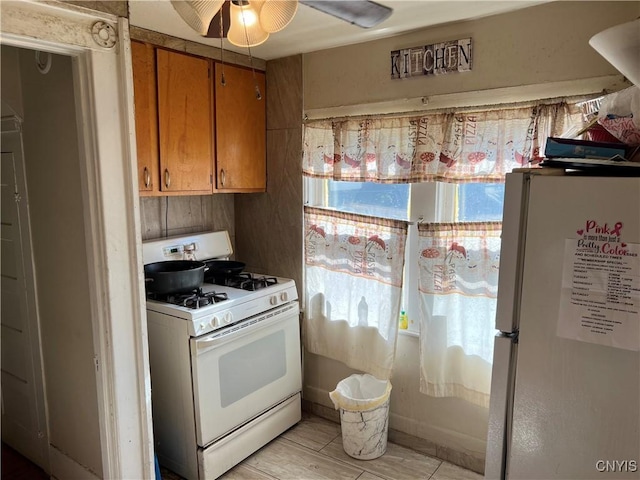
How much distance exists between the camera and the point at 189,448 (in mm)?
2381

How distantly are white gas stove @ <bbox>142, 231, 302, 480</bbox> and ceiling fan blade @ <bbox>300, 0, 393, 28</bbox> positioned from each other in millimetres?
1452

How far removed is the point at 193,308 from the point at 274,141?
1252mm

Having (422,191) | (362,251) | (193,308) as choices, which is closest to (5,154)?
(193,308)

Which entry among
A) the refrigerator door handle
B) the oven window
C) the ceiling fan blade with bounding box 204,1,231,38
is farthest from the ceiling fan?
the oven window

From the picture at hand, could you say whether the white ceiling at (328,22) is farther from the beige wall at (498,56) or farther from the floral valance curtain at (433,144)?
the floral valance curtain at (433,144)

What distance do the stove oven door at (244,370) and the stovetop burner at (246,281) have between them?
0.18m

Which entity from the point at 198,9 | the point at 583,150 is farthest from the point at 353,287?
the point at 198,9

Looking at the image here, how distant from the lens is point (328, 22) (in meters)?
2.28

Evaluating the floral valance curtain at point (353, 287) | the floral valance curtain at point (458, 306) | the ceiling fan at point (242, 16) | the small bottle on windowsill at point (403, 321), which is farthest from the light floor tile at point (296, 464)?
the ceiling fan at point (242, 16)

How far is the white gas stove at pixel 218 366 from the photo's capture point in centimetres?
230

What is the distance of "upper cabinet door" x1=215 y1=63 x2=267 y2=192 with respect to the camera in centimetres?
274

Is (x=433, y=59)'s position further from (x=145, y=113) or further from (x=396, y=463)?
(x=396, y=463)

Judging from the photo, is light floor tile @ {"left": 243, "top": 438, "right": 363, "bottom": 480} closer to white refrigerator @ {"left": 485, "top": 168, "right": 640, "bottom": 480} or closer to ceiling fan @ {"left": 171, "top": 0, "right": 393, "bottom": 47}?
white refrigerator @ {"left": 485, "top": 168, "right": 640, "bottom": 480}

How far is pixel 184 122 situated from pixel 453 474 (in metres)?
2.40
